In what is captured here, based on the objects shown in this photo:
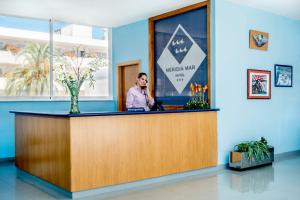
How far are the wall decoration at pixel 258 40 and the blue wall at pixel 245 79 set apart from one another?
89 millimetres

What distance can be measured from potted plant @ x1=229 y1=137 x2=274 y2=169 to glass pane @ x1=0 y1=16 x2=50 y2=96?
403 cm

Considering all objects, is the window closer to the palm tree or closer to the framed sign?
the palm tree

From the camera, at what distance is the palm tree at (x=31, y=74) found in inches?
269

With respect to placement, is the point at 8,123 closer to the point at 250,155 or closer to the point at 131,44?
the point at 131,44

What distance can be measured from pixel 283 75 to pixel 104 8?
3.77 metres

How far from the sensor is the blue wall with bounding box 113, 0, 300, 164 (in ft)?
18.7

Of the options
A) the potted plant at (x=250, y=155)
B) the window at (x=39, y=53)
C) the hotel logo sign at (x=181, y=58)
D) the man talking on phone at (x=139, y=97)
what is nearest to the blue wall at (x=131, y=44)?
the window at (x=39, y=53)

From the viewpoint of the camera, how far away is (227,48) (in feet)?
19.0

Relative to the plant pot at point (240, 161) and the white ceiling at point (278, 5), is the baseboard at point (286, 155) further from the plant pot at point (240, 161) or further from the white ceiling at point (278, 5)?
the white ceiling at point (278, 5)

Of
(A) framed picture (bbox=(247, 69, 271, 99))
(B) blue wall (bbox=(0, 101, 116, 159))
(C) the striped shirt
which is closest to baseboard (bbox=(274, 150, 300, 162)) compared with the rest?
(A) framed picture (bbox=(247, 69, 271, 99))

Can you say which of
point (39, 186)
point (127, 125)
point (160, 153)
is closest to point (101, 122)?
point (127, 125)

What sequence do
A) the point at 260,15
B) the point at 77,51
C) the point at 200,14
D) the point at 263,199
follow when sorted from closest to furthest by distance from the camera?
the point at 263,199 < the point at 200,14 < the point at 260,15 < the point at 77,51

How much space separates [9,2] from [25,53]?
1342 millimetres

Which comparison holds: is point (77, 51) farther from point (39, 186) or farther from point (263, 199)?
point (263, 199)
